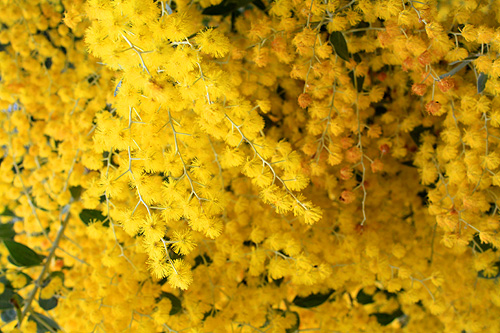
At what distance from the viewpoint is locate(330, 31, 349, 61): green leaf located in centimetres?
101

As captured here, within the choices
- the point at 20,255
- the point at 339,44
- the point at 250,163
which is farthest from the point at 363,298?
the point at 20,255

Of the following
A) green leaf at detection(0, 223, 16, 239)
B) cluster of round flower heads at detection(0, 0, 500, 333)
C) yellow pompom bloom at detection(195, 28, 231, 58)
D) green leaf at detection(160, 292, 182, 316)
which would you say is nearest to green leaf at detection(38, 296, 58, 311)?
cluster of round flower heads at detection(0, 0, 500, 333)

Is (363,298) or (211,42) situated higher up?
(211,42)

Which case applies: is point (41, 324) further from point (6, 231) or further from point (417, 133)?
point (417, 133)

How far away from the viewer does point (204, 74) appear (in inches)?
32.4

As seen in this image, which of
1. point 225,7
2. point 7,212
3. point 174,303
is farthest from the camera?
point 7,212

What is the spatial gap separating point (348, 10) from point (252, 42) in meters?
0.27

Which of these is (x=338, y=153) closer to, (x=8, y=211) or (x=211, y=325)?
(x=211, y=325)

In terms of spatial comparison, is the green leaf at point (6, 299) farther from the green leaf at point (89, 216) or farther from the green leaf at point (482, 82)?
the green leaf at point (482, 82)

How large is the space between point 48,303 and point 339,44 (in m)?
1.16

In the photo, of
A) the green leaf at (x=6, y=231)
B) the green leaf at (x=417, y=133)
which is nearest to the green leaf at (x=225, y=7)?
the green leaf at (x=417, y=133)

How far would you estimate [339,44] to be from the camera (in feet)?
3.34

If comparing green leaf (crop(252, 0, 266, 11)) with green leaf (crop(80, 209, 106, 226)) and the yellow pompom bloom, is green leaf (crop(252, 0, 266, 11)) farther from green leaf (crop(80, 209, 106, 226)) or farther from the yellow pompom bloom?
green leaf (crop(80, 209, 106, 226))

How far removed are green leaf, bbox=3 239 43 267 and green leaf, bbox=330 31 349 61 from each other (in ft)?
3.54
